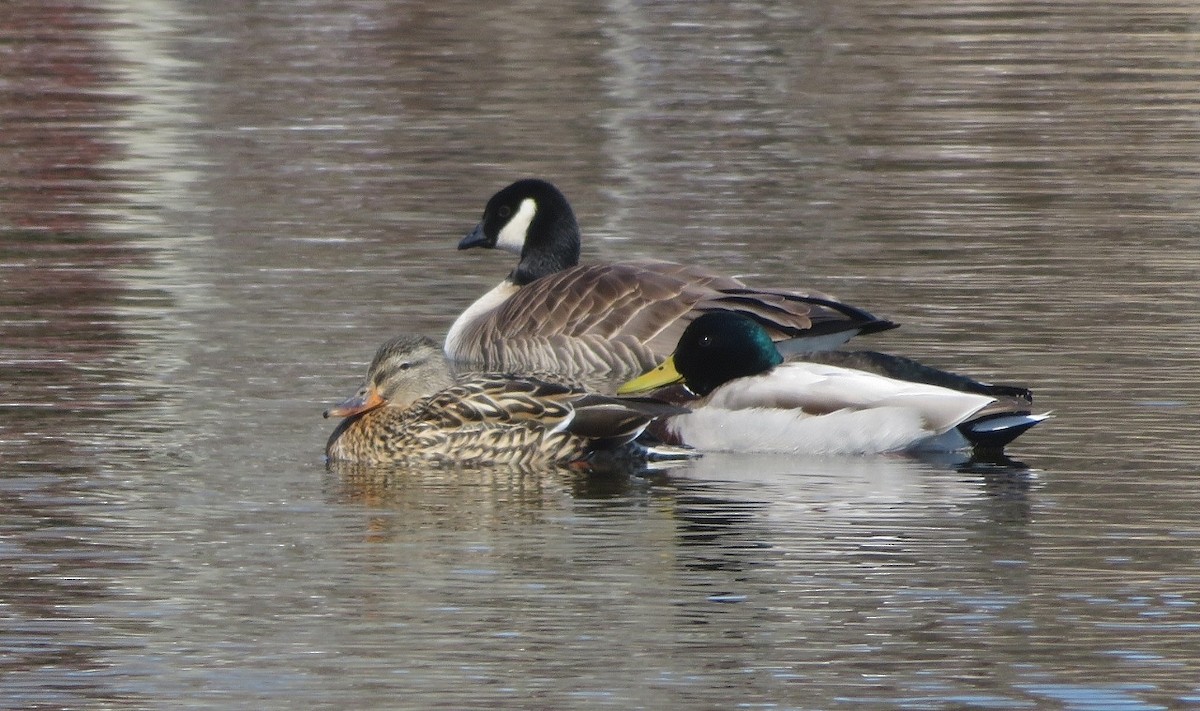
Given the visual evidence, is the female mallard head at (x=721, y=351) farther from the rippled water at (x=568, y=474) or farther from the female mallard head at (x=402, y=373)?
the female mallard head at (x=402, y=373)

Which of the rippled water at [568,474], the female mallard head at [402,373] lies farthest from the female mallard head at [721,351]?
the female mallard head at [402,373]

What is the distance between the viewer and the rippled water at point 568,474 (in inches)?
321

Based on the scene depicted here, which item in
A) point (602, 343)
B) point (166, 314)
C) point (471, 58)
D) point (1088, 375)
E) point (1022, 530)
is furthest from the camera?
point (471, 58)

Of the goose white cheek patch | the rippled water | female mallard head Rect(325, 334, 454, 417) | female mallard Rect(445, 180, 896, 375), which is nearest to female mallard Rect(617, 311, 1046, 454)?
the rippled water

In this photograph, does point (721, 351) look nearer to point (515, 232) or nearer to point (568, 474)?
point (568, 474)

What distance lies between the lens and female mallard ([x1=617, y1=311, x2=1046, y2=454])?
1121 centimetres

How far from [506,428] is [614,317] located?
277 cm

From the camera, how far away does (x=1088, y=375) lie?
12.8m

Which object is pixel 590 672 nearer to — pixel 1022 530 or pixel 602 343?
pixel 1022 530

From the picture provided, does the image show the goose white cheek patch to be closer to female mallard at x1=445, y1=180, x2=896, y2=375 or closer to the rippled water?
the rippled water

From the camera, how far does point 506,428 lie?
1149 centimetres

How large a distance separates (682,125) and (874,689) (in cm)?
1700

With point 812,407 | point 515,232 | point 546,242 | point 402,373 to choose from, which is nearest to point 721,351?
point 812,407

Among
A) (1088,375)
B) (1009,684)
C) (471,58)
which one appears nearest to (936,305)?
(1088,375)
